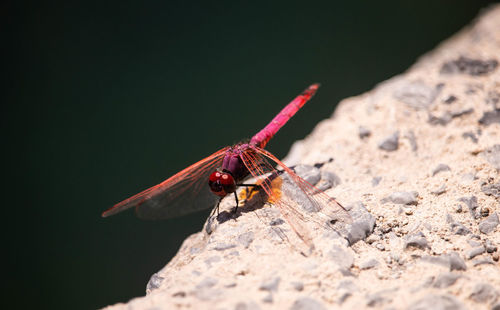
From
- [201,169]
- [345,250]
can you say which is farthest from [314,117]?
[345,250]

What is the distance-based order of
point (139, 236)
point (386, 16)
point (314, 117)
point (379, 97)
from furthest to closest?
1. point (386, 16)
2. point (314, 117)
3. point (139, 236)
4. point (379, 97)

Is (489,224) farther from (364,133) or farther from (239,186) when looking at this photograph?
(239,186)

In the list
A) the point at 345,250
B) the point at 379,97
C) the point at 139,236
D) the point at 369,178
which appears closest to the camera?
the point at 345,250

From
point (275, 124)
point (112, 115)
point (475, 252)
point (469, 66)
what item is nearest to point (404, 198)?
point (475, 252)

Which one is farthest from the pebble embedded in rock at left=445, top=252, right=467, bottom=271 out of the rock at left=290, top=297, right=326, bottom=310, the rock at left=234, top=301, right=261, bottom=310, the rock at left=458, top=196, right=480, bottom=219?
the rock at left=234, top=301, right=261, bottom=310

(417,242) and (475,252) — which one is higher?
(417,242)

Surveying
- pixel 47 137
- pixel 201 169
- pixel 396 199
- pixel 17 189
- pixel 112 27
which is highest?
pixel 112 27

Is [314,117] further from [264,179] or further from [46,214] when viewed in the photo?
[46,214]
